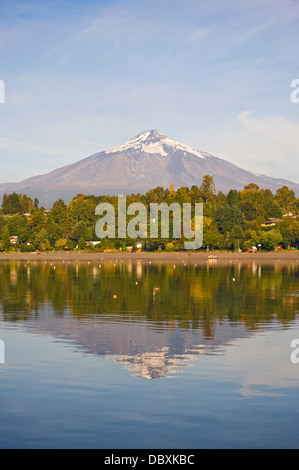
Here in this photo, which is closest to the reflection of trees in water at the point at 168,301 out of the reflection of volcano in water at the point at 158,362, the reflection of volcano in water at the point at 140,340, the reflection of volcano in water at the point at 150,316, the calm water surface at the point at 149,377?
the reflection of volcano in water at the point at 150,316

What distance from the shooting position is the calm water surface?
66.1 feet

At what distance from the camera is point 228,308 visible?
→ 53.4 meters

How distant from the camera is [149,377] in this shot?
27469 mm

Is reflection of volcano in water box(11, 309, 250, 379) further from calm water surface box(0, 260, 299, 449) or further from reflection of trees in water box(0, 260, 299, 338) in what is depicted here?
reflection of trees in water box(0, 260, 299, 338)

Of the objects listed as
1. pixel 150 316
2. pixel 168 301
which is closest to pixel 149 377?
pixel 150 316

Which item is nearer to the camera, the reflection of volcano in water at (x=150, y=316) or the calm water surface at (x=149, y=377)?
the calm water surface at (x=149, y=377)

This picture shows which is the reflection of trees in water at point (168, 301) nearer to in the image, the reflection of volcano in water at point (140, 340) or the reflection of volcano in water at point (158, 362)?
the reflection of volcano in water at point (140, 340)

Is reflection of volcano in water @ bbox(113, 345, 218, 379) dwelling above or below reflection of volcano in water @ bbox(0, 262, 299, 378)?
above

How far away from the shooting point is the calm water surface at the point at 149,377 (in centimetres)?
2014

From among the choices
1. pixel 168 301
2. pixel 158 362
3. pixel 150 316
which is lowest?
pixel 168 301

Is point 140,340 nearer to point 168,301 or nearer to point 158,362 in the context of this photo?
point 158,362

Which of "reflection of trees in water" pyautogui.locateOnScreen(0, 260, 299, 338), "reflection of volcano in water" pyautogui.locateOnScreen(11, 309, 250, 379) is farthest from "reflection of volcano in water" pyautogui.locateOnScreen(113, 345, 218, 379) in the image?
"reflection of trees in water" pyautogui.locateOnScreen(0, 260, 299, 338)

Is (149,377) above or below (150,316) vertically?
above

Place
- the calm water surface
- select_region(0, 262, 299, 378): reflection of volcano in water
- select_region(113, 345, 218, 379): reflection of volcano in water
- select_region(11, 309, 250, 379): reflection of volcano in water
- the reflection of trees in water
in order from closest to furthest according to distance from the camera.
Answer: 1. the calm water surface
2. select_region(113, 345, 218, 379): reflection of volcano in water
3. select_region(11, 309, 250, 379): reflection of volcano in water
4. select_region(0, 262, 299, 378): reflection of volcano in water
5. the reflection of trees in water
